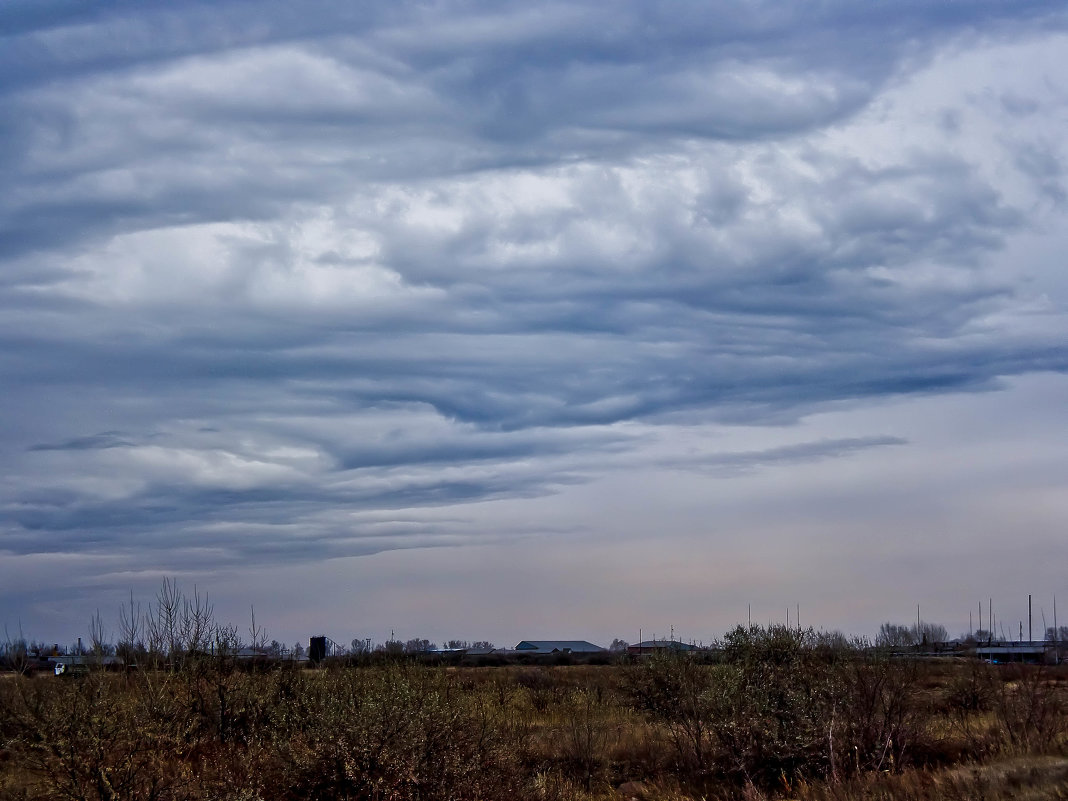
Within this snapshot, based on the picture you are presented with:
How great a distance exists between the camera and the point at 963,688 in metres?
42.2

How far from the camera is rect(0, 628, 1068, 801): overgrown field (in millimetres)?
16891

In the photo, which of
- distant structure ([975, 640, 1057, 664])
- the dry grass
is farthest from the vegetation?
distant structure ([975, 640, 1057, 664])

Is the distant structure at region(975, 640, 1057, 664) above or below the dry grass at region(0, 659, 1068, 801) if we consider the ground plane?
below

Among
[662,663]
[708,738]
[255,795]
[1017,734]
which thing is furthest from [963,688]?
[255,795]

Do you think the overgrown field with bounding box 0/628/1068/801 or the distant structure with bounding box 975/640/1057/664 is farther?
the distant structure with bounding box 975/640/1057/664

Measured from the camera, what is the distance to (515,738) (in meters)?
26.4

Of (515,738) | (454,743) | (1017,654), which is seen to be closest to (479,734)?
(454,743)

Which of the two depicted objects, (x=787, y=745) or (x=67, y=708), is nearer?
(x=67, y=708)

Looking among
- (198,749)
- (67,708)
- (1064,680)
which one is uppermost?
(67,708)

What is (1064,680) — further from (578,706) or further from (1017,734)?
(1017,734)

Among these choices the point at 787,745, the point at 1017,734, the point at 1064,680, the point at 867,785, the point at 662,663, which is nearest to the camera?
the point at 867,785

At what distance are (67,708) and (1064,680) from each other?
172 feet

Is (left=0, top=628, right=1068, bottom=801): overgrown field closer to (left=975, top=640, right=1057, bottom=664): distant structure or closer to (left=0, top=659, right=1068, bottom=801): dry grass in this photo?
(left=0, top=659, right=1068, bottom=801): dry grass

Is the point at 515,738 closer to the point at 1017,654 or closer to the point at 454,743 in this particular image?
the point at 454,743
